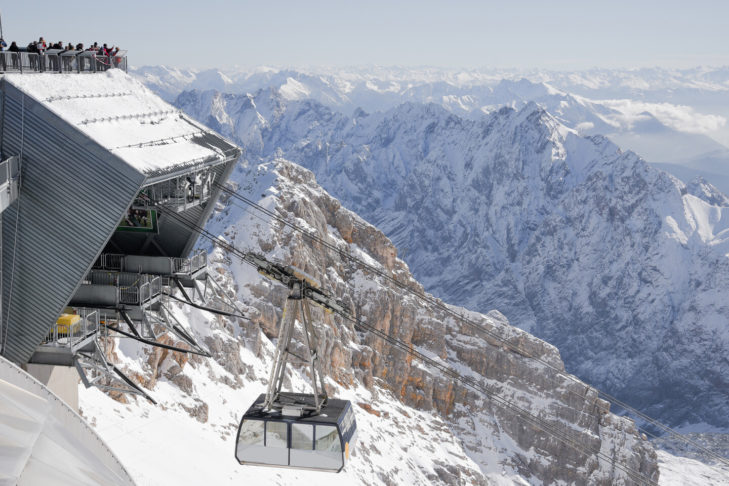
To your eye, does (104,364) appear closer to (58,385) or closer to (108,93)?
(58,385)

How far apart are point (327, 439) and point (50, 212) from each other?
12.7m

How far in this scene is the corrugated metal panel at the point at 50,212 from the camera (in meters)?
28.1

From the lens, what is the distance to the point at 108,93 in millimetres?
33312

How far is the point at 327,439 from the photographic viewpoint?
28891 mm

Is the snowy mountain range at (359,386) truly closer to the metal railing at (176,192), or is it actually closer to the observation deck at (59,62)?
the metal railing at (176,192)

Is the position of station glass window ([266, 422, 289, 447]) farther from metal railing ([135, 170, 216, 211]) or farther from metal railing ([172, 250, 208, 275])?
metal railing ([172, 250, 208, 275])

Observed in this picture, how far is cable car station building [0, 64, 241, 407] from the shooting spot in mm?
28156

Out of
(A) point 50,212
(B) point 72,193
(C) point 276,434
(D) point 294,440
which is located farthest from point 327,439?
(A) point 50,212

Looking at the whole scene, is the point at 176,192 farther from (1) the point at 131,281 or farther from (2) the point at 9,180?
(2) the point at 9,180

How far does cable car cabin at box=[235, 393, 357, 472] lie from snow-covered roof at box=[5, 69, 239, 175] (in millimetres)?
9802

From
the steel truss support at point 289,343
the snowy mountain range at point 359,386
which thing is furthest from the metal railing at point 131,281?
the snowy mountain range at point 359,386

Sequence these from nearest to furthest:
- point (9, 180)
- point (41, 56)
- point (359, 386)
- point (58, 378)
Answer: point (9, 180), point (41, 56), point (58, 378), point (359, 386)

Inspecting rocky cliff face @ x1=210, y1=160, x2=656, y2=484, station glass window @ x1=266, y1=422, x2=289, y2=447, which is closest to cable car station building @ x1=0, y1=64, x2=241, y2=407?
station glass window @ x1=266, y1=422, x2=289, y2=447

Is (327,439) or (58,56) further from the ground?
(58,56)
